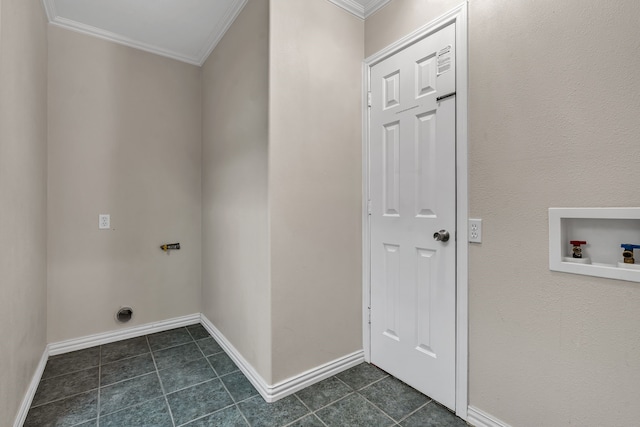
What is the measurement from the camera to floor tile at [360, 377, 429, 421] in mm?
1657

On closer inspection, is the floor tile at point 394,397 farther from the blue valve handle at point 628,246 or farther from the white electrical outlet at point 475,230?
the blue valve handle at point 628,246

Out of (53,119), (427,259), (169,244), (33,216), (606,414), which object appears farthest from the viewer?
(169,244)

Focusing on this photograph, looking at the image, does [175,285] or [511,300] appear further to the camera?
[175,285]

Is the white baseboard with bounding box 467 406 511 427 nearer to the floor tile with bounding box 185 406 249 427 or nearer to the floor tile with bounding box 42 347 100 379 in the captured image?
the floor tile with bounding box 185 406 249 427

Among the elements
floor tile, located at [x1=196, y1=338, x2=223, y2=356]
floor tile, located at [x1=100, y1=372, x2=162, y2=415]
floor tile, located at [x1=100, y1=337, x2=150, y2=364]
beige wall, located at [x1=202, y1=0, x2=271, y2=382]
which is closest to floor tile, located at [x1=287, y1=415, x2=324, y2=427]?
beige wall, located at [x1=202, y1=0, x2=271, y2=382]

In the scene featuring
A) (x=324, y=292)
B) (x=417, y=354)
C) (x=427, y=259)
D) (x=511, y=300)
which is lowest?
(x=417, y=354)

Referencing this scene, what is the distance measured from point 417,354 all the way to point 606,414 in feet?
2.74

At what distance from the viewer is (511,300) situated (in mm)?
1398

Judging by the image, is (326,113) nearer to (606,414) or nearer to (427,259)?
(427,259)

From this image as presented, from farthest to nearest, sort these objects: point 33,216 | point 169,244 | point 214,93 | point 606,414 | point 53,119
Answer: point 169,244 < point 214,93 < point 53,119 < point 33,216 < point 606,414

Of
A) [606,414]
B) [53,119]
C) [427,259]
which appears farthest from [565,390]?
[53,119]

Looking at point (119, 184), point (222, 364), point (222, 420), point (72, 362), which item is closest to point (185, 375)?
point (222, 364)

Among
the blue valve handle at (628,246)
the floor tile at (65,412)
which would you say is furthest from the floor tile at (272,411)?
the blue valve handle at (628,246)

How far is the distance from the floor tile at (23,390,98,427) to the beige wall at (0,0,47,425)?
0.48 feet
